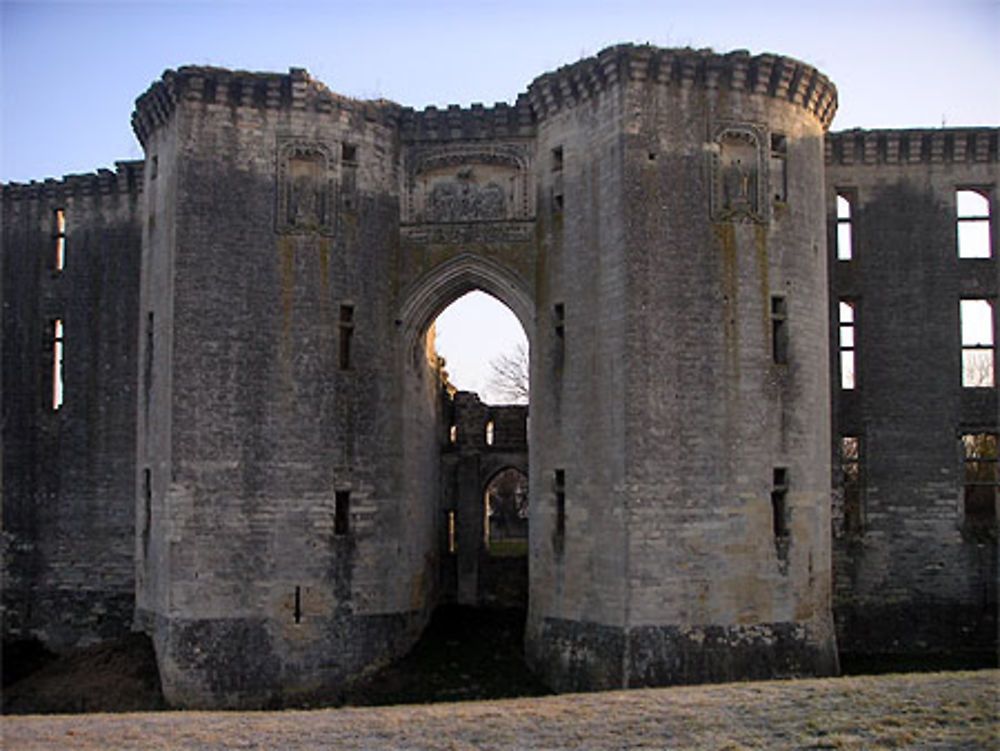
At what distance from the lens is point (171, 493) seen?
60.4 ft

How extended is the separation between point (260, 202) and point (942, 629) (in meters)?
15.2

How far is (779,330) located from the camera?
60.6 ft

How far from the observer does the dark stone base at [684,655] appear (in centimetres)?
1697

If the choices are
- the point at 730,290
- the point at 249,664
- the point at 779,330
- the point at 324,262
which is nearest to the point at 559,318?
the point at 730,290

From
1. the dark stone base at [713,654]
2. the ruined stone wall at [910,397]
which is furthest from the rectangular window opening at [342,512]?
the ruined stone wall at [910,397]

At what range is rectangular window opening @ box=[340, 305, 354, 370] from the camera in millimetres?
19719

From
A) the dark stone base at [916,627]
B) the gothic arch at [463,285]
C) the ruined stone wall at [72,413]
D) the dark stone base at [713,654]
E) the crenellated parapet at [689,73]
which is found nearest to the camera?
the dark stone base at [713,654]

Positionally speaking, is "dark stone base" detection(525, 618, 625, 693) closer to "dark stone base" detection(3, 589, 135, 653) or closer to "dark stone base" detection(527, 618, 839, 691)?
"dark stone base" detection(527, 618, 839, 691)

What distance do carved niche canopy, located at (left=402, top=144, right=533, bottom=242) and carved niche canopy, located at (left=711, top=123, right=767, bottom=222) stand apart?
3.67 m

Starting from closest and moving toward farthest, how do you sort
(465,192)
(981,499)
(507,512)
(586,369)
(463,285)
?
1. (586,369)
2. (465,192)
3. (463,285)
4. (981,499)
5. (507,512)

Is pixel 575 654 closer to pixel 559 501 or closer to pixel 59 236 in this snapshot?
pixel 559 501

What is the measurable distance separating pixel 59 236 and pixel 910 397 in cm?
1892

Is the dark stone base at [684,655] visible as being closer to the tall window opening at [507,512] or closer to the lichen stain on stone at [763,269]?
the lichen stain on stone at [763,269]

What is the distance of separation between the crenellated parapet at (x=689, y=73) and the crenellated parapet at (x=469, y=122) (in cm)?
103
